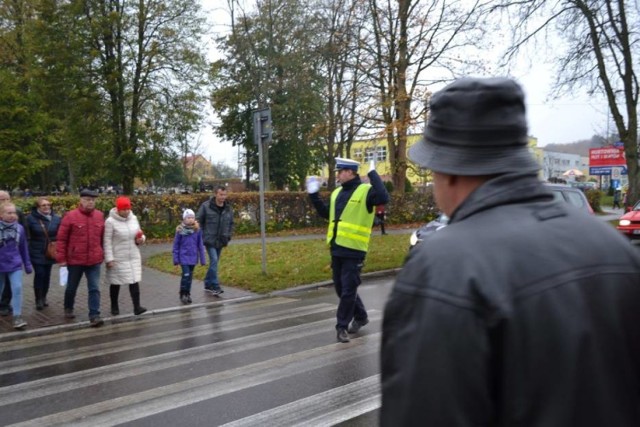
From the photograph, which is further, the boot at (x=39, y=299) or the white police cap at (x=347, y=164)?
the boot at (x=39, y=299)

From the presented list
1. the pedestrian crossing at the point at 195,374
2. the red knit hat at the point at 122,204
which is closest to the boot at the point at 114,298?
the pedestrian crossing at the point at 195,374

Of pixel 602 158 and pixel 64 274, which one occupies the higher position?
pixel 602 158

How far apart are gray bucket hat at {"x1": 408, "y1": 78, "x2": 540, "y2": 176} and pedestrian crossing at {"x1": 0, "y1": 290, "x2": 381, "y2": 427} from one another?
350 cm

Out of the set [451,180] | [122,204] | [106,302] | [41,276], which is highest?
[451,180]

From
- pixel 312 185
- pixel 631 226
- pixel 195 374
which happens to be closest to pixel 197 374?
pixel 195 374

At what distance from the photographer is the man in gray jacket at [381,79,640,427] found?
1225 millimetres

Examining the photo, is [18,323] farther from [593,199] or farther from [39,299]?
[593,199]

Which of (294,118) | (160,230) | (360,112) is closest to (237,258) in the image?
(160,230)

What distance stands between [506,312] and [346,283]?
212 inches

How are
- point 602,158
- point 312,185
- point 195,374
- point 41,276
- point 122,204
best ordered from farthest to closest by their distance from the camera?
point 602,158 < point 41,276 < point 122,204 < point 312,185 < point 195,374

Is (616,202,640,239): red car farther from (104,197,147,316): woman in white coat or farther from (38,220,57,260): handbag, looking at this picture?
(38,220,57,260): handbag

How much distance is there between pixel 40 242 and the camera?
9250 mm

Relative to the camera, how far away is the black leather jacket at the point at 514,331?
48.1 inches

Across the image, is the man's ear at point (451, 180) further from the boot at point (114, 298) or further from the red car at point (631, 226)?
the red car at point (631, 226)
